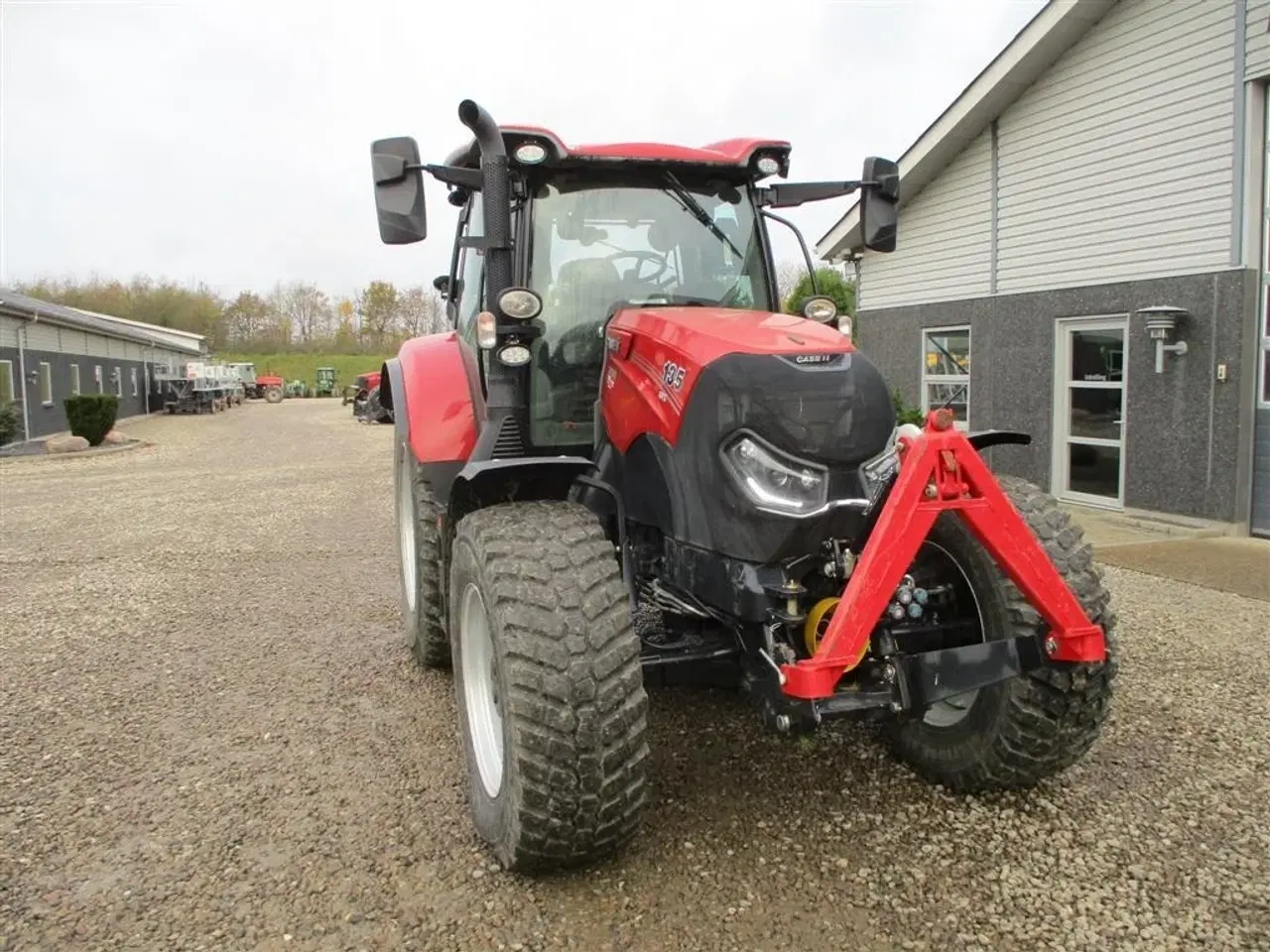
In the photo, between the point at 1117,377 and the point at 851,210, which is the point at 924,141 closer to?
the point at 851,210

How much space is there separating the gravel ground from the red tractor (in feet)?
0.75

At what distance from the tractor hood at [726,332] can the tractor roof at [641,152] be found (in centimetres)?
62

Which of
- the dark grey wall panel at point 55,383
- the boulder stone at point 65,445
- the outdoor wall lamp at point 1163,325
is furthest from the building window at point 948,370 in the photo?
the dark grey wall panel at point 55,383

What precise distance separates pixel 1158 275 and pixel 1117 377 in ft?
3.36

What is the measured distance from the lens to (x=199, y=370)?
3969 centimetres

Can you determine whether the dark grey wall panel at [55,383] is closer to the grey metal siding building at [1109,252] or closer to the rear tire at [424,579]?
the grey metal siding building at [1109,252]

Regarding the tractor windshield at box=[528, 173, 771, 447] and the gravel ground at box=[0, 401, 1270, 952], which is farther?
the tractor windshield at box=[528, 173, 771, 447]

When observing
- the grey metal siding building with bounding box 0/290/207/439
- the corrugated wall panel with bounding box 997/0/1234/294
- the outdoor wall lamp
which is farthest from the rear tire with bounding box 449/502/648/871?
the grey metal siding building with bounding box 0/290/207/439

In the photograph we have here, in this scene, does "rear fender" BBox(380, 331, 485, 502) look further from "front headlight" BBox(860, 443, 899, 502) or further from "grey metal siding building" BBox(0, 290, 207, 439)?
"grey metal siding building" BBox(0, 290, 207, 439)

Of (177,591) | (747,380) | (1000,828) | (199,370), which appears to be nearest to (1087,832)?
(1000,828)

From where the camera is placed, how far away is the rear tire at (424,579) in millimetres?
4441

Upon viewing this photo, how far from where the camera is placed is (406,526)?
542cm

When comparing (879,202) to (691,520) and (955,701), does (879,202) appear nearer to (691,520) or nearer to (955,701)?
(691,520)

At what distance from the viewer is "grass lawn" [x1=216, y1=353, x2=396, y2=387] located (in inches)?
2557
